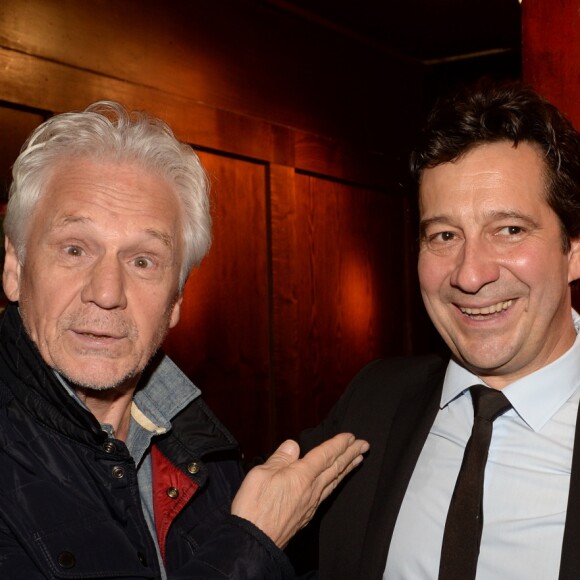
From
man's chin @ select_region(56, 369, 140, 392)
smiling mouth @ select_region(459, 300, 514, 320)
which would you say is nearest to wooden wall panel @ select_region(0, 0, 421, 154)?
man's chin @ select_region(56, 369, 140, 392)

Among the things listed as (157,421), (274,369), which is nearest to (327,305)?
(274,369)

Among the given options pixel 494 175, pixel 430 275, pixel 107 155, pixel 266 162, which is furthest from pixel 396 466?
pixel 266 162

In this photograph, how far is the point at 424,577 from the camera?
176cm

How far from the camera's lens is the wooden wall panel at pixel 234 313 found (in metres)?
4.13

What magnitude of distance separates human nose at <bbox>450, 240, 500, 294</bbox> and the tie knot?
0.81ft

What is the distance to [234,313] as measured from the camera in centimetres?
438

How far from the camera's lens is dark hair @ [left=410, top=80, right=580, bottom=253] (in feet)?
6.23

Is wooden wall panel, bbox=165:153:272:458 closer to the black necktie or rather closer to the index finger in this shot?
the index finger

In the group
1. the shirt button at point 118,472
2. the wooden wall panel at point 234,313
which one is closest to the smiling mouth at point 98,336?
the shirt button at point 118,472

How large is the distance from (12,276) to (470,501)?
1217 mm

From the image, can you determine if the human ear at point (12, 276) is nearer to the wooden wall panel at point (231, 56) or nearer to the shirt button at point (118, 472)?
the shirt button at point (118, 472)

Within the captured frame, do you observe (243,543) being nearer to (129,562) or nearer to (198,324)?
(129,562)

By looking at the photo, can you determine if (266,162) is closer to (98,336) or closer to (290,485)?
(98,336)

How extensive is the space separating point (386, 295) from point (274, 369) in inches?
54.7
